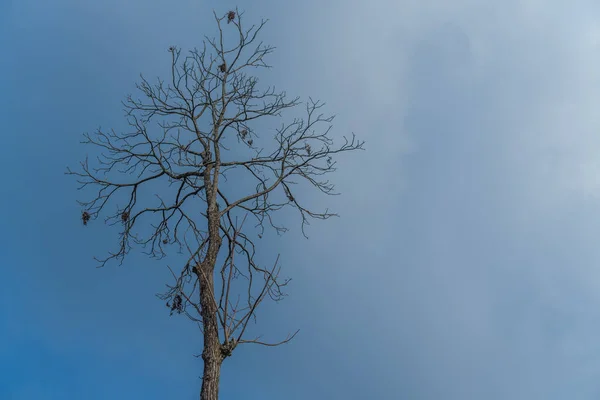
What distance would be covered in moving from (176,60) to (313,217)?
283 centimetres

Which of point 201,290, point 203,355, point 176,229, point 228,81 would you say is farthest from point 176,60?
point 203,355

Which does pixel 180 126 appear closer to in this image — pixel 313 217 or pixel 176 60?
pixel 176 60

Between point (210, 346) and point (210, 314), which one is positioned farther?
point (210, 314)

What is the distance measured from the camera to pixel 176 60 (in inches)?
278

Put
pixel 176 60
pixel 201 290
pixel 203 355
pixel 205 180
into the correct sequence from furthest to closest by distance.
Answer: pixel 176 60 → pixel 205 180 → pixel 201 290 → pixel 203 355

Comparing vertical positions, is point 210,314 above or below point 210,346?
above

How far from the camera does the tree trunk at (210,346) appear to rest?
4.91m

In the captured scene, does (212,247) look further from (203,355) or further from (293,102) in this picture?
(293,102)

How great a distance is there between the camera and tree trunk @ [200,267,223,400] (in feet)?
16.1

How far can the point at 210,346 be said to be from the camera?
5090mm

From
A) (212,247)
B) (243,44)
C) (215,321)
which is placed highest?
(243,44)

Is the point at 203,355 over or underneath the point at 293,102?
underneath

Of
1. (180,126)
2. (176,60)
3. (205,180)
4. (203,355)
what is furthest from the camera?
(180,126)

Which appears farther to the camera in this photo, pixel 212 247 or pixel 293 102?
pixel 293 102
